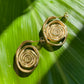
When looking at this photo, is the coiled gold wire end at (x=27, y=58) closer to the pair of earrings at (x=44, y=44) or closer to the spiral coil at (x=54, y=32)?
the pair of earrings at (x=44, y=44)

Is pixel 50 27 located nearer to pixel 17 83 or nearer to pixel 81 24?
pixel 81 24

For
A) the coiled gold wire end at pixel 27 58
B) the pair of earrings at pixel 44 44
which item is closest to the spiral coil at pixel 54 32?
the pair of earrings at pixel 44 44

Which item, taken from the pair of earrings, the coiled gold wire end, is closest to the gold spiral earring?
the pair of earrings

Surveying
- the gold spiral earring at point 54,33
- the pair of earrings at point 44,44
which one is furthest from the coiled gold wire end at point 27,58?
the gold spiral earring at point 54,33

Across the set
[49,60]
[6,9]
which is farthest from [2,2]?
[49,60]

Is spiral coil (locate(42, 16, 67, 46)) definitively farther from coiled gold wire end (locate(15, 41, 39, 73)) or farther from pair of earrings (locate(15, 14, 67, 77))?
coiled gold wire end (locate(15, 41, 39, 73))
